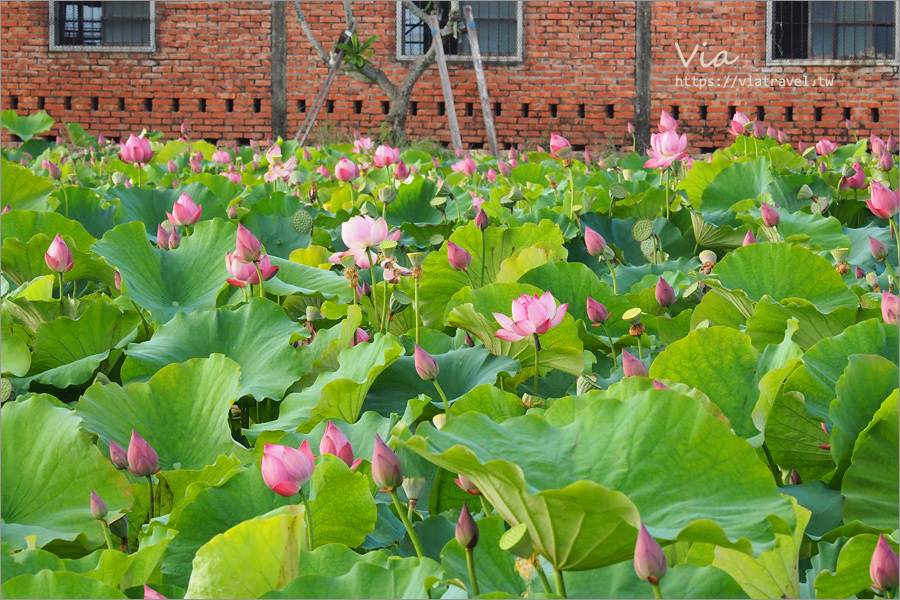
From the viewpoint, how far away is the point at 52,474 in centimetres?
70

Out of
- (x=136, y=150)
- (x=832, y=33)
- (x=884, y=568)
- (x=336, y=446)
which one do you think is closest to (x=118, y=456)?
(x=336, y=446)

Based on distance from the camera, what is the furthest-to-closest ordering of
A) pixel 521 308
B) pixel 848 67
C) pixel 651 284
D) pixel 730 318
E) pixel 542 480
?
pixel 848 67 → pixel 651 284 → pixel 730 318 → pixel 521 308 → pixel 542 480

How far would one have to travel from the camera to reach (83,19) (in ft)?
32.0

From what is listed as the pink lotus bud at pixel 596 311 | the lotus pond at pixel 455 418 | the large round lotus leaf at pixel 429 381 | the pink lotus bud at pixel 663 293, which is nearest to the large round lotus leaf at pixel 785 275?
the lotus pond at pixel 455 418

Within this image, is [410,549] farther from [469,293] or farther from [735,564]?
[469,293]

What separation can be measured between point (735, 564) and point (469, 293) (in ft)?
1.78

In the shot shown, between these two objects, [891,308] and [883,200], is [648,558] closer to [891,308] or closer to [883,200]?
[891,308]

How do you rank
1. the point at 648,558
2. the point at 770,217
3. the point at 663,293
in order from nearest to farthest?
the point at 648,558
the point at 663,293
the point at 770,217

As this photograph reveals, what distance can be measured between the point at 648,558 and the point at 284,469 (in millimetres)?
229

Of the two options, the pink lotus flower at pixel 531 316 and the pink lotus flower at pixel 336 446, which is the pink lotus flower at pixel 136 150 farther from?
the pink lotus flower at pixel 336 446

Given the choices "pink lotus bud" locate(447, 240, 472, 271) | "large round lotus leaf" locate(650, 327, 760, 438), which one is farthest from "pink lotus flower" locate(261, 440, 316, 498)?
"pink lotus bud" locate(447, 240, 472, 271)

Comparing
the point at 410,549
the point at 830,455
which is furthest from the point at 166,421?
the point at 830,455

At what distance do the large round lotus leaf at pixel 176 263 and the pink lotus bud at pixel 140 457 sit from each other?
1.76 feet

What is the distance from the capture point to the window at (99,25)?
9.63m
